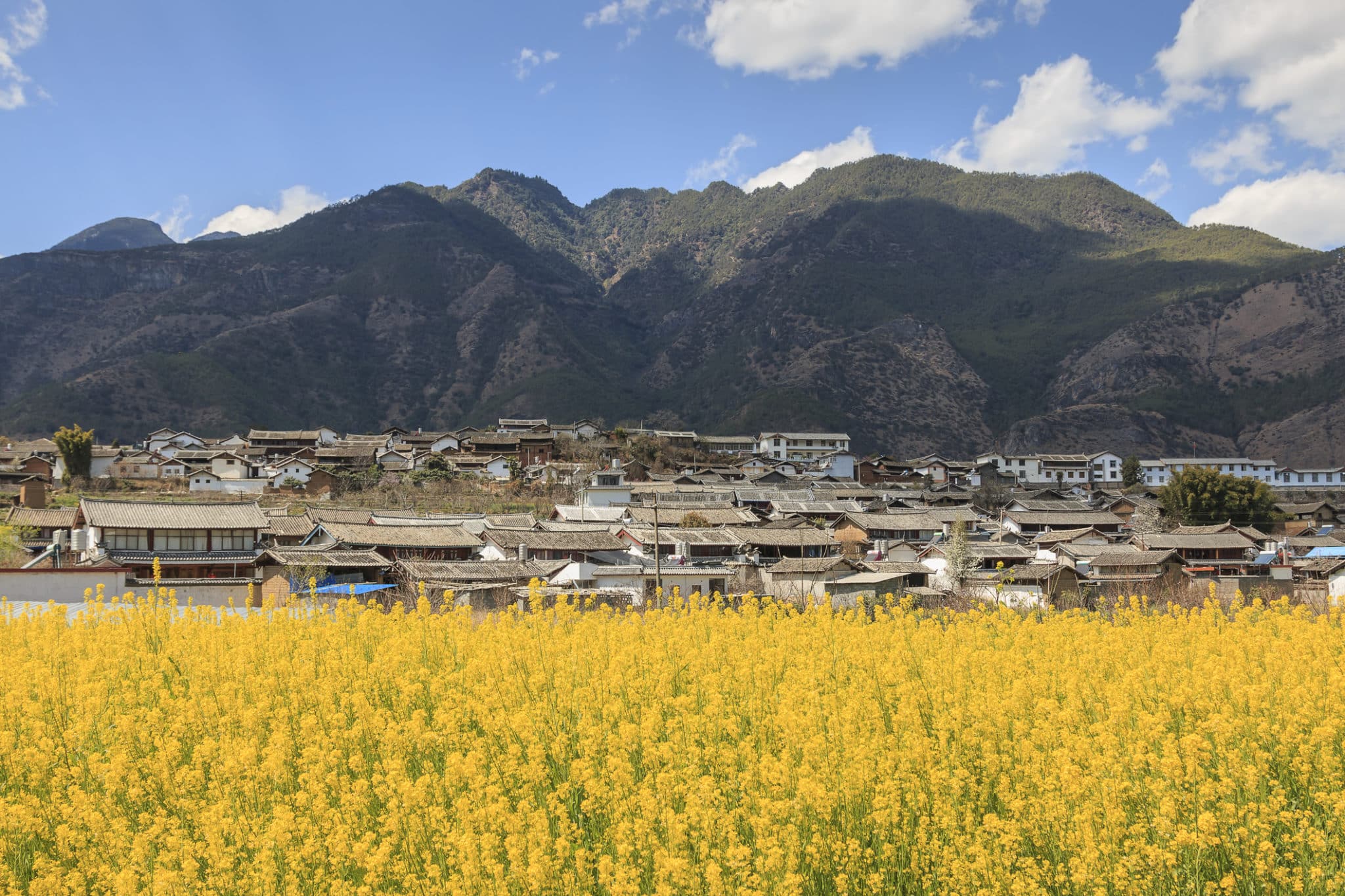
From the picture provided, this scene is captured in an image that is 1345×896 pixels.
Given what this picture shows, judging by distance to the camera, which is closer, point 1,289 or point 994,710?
point 994,710

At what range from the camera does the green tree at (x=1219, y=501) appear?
5512 cm

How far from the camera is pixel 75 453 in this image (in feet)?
185

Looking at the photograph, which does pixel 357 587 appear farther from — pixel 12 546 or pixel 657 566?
pixel 12 546

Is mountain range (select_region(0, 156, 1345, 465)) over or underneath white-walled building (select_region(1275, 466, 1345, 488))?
over

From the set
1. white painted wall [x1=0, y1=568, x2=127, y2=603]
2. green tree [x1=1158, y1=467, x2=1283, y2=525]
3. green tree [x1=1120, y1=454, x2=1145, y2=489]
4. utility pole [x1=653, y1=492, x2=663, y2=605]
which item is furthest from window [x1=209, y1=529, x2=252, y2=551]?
green tree [x1=1120, y1=454, x2=1145, y2=489]

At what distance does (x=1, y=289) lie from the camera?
14325 centimetres

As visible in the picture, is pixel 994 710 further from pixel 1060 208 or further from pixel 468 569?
pixel 1060 208

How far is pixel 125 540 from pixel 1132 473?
229 ft

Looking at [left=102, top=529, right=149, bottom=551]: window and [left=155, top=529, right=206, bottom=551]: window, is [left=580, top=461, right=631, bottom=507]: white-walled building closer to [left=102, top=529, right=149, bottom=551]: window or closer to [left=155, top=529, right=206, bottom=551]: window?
[left=155, top=529, right=206, bottom=551]: window

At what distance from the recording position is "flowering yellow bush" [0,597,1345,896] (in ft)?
16.8

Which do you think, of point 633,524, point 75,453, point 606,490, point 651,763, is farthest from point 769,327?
point 651,763

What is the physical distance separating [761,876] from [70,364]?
15151cm

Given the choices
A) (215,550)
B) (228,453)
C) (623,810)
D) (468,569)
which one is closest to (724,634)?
(623,810)

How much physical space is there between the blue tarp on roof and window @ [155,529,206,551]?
225 inches
